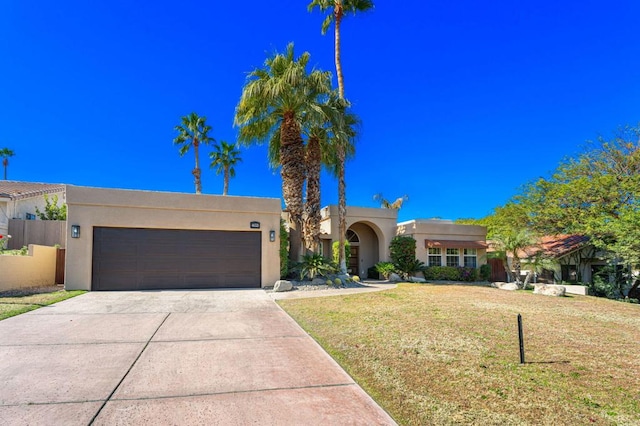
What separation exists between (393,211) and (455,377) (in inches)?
677

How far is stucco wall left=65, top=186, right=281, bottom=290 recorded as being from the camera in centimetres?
1156

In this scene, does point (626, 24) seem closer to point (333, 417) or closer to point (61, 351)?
point (333, 417)

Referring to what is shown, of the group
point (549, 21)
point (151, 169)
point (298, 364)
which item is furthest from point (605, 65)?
point (151, 169)

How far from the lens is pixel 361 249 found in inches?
848

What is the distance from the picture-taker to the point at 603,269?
59.8 ft

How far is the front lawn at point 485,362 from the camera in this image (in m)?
3.29

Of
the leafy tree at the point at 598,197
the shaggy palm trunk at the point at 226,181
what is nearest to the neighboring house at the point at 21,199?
the shaggy palm trunk at the point at 226,181

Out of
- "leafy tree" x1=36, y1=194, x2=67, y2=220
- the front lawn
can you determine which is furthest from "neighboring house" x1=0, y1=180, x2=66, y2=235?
the front lawn

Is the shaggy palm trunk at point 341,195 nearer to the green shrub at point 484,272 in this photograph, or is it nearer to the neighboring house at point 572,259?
the green shrub at point 484,272

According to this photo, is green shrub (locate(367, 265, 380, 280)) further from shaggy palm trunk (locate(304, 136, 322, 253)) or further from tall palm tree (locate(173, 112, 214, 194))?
tall palm tree (locate(173, 112, 214, 194))

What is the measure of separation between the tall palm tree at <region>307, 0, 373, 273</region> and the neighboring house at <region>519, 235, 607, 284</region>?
1051 cm

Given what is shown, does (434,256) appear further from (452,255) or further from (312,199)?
(312,199)

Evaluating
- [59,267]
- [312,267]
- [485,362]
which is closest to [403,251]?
[312,267]

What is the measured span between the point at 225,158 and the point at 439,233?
19449 mm
